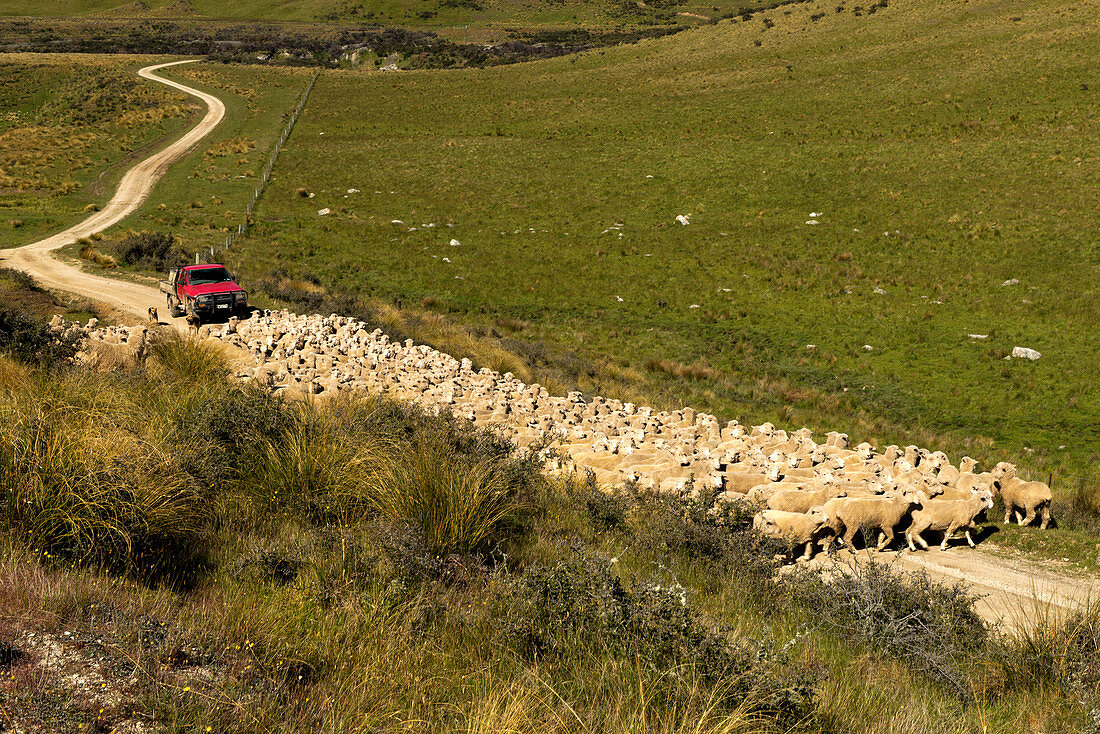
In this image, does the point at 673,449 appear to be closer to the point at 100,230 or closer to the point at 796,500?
the point at 796,500

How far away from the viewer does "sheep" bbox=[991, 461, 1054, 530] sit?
14.5 meters

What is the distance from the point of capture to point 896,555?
38.7ft

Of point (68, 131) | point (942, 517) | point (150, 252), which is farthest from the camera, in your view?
point (68, 131)

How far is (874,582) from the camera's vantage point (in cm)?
852

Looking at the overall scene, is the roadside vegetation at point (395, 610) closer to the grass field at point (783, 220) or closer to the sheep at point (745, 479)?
the sheep at point (745, 479)

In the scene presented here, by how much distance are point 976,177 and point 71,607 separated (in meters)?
51.9

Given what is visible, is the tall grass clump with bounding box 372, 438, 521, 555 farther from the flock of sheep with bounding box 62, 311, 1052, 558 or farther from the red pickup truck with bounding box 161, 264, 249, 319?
the red pickup truck with bounding box 161, 264, 249, 319

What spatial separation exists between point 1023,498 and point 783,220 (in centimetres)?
3142

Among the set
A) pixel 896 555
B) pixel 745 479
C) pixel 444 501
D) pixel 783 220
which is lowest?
pixel 783 220

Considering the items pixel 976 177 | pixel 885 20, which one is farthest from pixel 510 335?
pixel 885 20

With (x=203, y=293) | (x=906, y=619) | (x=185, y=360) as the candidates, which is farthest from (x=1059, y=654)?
(x=203, y=293)

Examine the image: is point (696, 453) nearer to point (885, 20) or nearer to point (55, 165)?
point (55, 165)

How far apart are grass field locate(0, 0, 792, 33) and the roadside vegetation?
159902mm

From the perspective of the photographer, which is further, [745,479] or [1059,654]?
[745,479]
